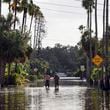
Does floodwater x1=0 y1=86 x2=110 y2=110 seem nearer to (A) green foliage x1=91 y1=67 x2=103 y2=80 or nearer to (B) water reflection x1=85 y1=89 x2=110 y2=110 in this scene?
(B) water reflection x1=85 y1=89 x2=110 y2=110

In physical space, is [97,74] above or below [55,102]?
above

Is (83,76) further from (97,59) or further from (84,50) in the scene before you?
(97,59)

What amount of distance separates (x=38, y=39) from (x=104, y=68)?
103 m

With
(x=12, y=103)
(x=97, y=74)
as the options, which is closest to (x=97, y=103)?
(x=12, y=103)

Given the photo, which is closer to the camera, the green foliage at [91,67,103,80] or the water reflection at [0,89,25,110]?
the water reflection at [0,89,25,110]

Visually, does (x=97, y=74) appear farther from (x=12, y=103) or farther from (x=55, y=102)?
(x=12, y=103)

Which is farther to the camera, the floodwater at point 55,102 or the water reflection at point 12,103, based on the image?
the water reflection at point 12,103

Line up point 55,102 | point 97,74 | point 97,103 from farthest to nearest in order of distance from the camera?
point 97,74 < point 55,102 < point 97,103

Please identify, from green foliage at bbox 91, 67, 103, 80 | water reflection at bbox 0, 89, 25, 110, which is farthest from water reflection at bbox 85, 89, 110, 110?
green foliage at bbox 91, 67, 103, 80

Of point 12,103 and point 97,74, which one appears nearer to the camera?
point 12,103

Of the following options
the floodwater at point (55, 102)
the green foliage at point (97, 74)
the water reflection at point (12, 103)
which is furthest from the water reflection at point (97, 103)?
the green foliage at point (97, 74)

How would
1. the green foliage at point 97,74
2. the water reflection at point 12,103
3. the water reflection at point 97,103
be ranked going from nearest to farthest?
the water reflection at point 97,103 → the water reflection at point 12,103 → the green foliage at point 97,74

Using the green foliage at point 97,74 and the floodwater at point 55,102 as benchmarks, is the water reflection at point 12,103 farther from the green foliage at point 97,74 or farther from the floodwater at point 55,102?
the green foliage at point 97,74

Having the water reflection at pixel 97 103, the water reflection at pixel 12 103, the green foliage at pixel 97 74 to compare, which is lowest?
the water reflection at pixel 12 103
